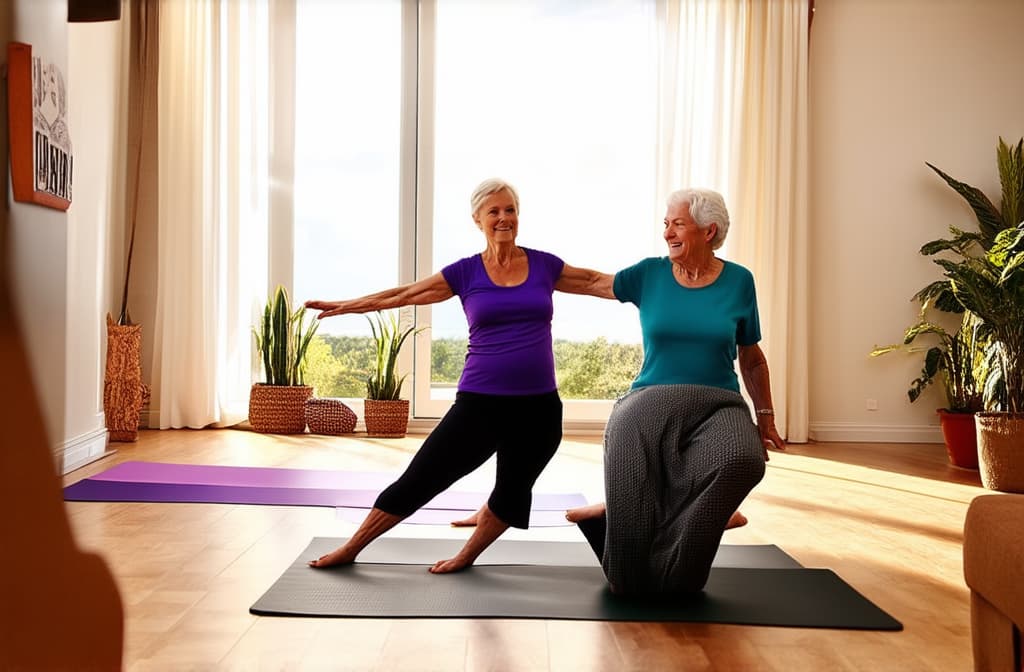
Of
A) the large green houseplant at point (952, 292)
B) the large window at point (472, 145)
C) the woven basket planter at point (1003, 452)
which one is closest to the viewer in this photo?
the woven basket planter at point (1003, 452)

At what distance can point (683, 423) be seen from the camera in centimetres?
281

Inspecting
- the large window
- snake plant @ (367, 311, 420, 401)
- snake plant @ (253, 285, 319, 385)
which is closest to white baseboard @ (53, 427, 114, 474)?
snake plant @ (253, 285, 319, 385)

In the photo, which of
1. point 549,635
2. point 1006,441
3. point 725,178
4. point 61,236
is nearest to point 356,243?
point 725,178

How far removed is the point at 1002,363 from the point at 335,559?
Answer: 11.2 ft

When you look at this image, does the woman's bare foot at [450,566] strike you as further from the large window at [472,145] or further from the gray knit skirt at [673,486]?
the large window at [472,145]

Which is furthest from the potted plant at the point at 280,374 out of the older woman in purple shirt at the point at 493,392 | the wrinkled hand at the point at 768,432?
the wrinkled hand at the point at 768,432

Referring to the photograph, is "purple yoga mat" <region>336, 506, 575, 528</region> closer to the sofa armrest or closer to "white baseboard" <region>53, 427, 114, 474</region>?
"white baseboard" <region>53, 427, 114, 474</region>

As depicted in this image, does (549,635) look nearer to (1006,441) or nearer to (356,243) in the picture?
(1006,441)

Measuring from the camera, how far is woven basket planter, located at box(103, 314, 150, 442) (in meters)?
5.78

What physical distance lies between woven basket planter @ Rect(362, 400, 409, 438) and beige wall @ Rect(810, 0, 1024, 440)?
8.73 feet

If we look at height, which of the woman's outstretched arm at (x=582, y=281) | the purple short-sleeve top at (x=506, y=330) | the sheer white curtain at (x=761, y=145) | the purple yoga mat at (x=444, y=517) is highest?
the sheer white curtain at (x=761, y=145)

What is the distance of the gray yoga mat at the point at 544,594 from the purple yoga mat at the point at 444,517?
52cm

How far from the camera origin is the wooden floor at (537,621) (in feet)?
7.29

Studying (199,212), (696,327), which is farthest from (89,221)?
(696,327)
